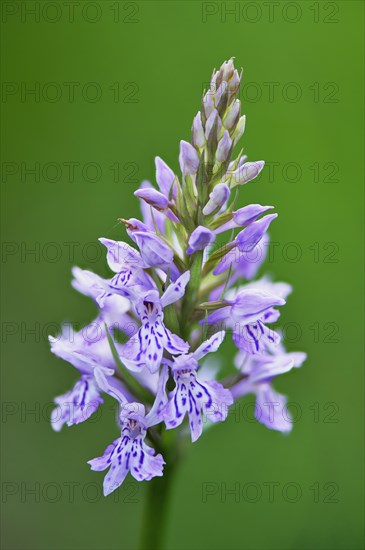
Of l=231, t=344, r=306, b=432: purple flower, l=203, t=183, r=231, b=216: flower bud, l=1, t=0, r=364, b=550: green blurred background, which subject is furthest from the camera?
l=1, t=0, r=364, b=550: green blurred background

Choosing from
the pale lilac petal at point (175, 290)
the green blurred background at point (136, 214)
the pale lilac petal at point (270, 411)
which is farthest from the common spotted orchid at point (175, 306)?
the green blurred background at point (136, 214)

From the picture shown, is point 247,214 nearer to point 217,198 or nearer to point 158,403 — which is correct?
point 217,198

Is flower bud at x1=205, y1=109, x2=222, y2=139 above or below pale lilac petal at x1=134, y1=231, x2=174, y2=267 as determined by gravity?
above

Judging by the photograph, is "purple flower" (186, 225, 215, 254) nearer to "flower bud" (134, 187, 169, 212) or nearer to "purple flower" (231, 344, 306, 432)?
"flower bud" (134, 187, 169, 212)

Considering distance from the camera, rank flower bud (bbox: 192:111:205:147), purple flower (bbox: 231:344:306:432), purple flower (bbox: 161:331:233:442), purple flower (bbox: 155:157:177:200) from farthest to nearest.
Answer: purple flower (bbox: 231:344:306:432), purple flower (bbox: 155:157:177:200), flower bud (bbox: 192:111:205:147), purple flower (bbox: 161:331:233:442)

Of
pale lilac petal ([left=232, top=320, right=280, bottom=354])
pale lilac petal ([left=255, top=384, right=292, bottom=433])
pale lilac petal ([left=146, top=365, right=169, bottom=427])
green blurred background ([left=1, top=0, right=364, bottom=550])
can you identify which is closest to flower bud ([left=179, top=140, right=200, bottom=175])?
pale lilac petal ([left=232, top=320, right=280, bottom=354])

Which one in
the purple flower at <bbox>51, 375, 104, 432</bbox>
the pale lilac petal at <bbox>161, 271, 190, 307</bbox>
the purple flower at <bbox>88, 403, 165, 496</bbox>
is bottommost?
the purple flower at <bbox>88, 403, 165, 496</bbox>

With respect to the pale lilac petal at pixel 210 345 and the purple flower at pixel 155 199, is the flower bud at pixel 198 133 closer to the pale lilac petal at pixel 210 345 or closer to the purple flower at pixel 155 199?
the purple flower at pixel 155 199

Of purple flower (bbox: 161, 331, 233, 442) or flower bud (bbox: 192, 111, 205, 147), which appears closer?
purple flower (bbox: 161, 331, 233, 442)
